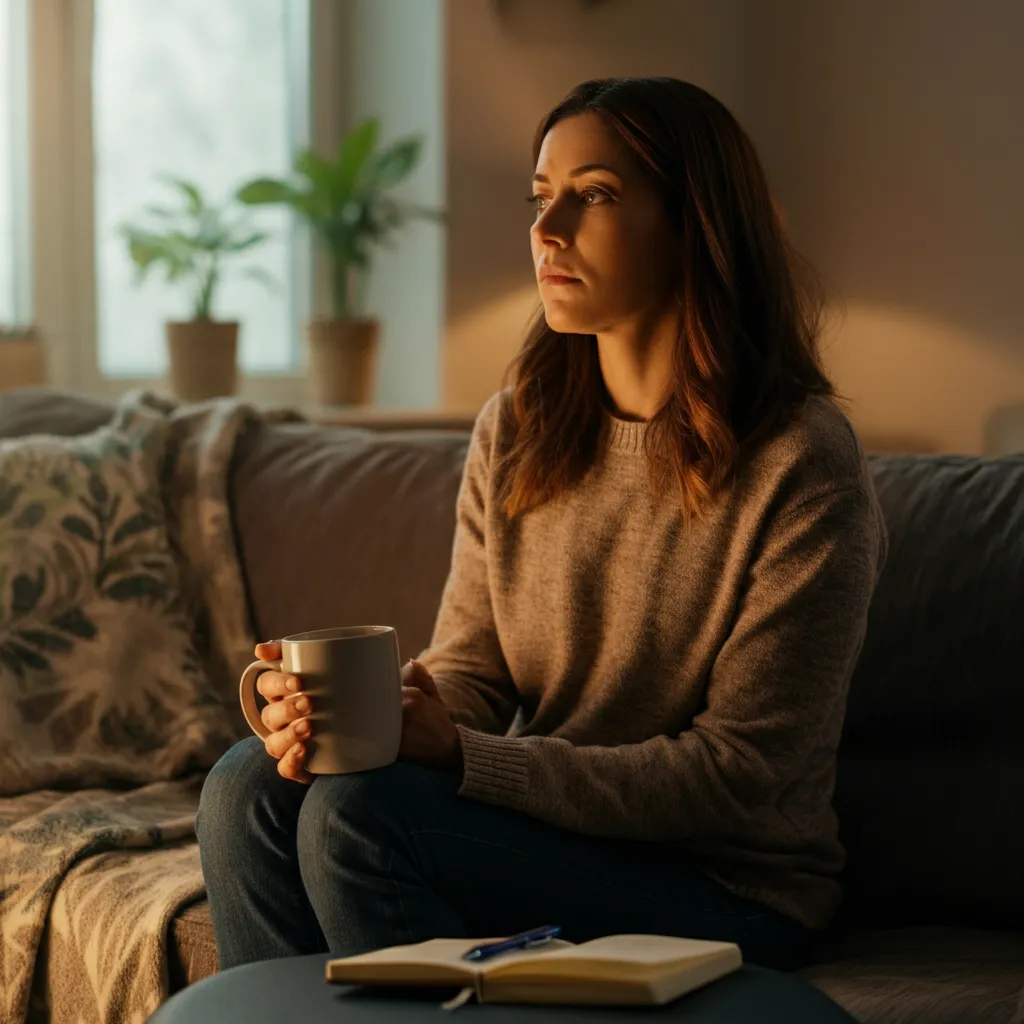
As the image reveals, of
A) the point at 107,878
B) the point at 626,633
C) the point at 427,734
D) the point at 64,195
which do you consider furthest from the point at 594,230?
the point at 64,195

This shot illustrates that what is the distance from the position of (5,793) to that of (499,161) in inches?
70.9

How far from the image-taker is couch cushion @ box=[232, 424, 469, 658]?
1949mm

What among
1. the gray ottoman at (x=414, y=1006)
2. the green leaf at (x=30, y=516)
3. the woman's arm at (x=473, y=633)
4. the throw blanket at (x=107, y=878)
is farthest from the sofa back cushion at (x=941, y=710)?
the green leaf at (x=30, y=516)

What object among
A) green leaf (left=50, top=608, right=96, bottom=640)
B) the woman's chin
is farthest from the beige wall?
the woman's chin

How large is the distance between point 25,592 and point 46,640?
7 cm

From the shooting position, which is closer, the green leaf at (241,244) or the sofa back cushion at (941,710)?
the sofa back cushion at (941,710)

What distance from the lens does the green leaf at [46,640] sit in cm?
195

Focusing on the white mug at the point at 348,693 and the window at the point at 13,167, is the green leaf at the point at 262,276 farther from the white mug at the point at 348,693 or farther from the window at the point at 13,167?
the white mug at the point at 348,693

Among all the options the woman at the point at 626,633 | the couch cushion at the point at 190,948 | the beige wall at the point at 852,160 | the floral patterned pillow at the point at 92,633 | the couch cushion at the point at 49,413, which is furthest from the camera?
the beige wall at the point at 852,160

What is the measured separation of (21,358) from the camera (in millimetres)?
2588

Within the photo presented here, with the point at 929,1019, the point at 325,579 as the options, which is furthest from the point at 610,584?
the point at 325,579

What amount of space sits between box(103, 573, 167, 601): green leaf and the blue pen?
3.67ft

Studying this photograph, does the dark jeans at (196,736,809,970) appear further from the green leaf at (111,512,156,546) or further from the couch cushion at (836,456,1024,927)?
the green leaf at (111,512,156,546)

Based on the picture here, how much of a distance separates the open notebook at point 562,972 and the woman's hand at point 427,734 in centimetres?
28
